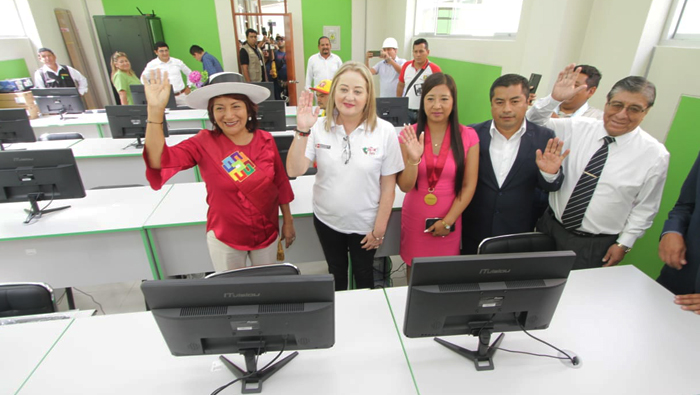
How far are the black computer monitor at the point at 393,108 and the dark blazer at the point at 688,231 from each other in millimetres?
2702

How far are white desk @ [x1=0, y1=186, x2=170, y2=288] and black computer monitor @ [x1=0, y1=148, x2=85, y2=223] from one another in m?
0.15

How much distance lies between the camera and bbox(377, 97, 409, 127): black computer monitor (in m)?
3.89

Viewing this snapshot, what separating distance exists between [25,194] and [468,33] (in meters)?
5.11

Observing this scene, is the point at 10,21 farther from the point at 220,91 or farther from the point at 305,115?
the point at 305,115

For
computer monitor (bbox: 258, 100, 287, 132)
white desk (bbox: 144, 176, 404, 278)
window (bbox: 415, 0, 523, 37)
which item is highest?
window (bbox: 415, 0, 523, 37)

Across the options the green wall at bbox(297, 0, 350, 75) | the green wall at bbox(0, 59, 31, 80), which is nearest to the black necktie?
the green wall at bbox(297, 0, 350, 75)

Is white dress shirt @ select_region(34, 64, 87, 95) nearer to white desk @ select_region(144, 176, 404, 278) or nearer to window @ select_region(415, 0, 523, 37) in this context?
white desk @ select_region(144, 176, 404, 278)

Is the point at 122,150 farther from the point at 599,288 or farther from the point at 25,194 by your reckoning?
the point at 599,288

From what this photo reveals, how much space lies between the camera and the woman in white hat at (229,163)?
1.51 m

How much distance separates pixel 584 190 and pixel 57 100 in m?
5.74

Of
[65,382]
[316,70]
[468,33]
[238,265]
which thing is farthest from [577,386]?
[316,70]

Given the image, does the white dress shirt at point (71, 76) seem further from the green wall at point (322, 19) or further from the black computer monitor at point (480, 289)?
the black computer monitor at point (480, 289)

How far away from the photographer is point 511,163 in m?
1.83

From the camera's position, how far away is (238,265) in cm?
185
